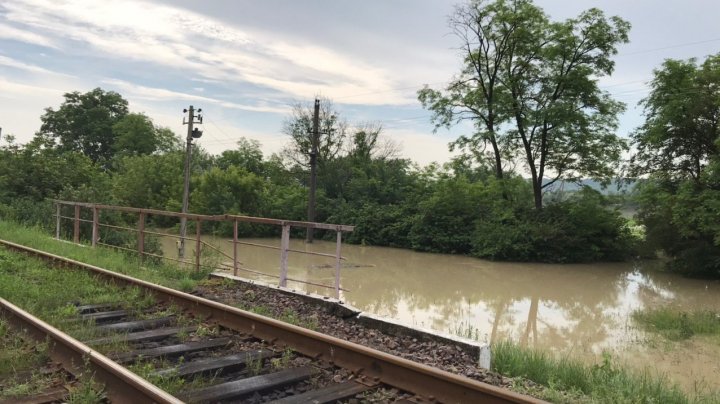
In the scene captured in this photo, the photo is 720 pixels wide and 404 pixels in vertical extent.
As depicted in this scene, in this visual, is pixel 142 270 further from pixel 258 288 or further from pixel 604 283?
pixel 604 283

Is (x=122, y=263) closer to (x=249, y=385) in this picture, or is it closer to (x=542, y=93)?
(x=249, y=385)

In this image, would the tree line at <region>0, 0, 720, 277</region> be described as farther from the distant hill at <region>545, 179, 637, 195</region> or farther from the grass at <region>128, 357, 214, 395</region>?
the grass at <region>128, 357, 214, 395</region>

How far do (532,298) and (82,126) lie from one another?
6168 cm

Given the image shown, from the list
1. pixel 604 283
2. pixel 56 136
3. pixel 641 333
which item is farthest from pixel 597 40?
pixel 56 136

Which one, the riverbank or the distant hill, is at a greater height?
the distant hill

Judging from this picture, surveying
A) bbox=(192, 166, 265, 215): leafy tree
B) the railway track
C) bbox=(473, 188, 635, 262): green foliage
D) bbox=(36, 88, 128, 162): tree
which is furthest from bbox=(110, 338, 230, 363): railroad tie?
bbox=(36, 88, 128, 162): tree

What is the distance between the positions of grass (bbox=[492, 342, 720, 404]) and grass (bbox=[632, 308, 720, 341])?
598 centimetres

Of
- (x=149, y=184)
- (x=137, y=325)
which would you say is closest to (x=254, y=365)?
(x=137, y=325)

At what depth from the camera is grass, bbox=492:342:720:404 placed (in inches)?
170

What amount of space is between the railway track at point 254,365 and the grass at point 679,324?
8669 millimetres

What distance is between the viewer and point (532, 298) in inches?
669

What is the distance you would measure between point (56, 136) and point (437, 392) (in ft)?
233

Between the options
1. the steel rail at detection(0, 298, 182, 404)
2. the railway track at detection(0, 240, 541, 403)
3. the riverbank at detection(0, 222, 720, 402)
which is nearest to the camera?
the steel rail at detection(0, 298, 182, 404)

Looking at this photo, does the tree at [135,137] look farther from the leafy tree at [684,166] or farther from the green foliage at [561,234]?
the leafy tree at [684,166]
